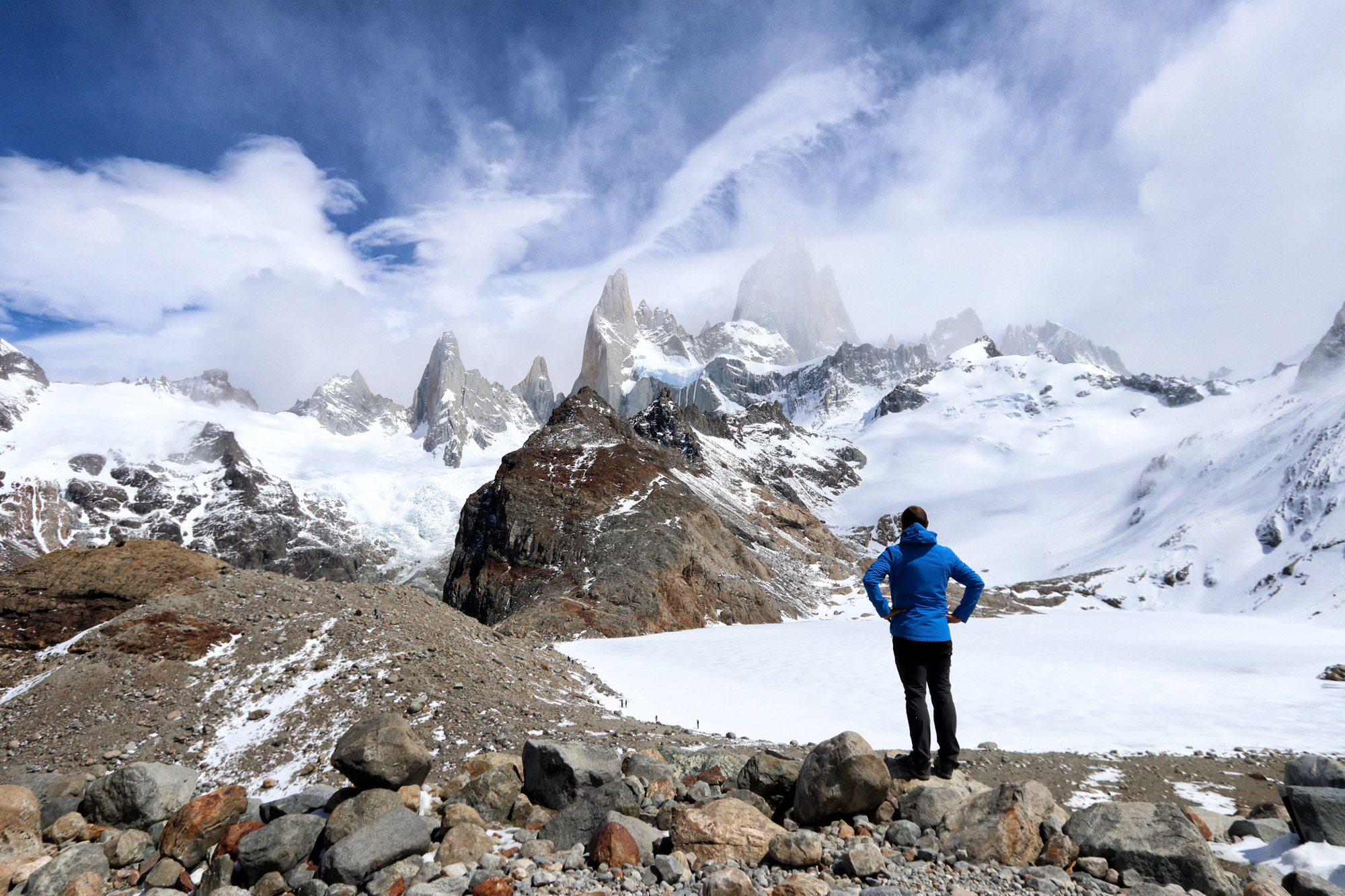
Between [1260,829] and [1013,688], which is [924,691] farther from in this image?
[1013,688]

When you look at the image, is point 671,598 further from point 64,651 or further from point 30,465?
point 30,465

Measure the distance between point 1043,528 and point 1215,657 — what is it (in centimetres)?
13318

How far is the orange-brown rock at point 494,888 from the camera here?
545cm

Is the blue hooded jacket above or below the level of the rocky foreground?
above

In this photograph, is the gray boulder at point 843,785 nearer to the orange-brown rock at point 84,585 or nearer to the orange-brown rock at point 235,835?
the orange-brown rock at point 235,835

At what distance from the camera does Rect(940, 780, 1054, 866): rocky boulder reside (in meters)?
6.16

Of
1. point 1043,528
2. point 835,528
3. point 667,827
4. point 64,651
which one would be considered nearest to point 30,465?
point 835,528

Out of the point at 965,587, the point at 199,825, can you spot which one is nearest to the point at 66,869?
the point at 199,825

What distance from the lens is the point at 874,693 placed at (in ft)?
60.0

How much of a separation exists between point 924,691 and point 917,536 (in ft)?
6.24

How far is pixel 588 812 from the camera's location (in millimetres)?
6918

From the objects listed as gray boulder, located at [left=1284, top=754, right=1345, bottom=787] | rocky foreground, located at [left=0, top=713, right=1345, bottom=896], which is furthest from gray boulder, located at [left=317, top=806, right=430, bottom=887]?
gray boulder, located at [left=1284, top=754, right=1345, bottom=787]

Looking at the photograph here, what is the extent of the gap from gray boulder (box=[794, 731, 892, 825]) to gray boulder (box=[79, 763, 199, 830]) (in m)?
7.55

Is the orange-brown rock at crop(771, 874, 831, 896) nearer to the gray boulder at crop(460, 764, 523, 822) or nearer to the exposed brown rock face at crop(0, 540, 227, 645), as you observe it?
the gray boulder at crop(460, 764, 523, 822)
